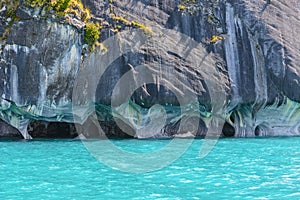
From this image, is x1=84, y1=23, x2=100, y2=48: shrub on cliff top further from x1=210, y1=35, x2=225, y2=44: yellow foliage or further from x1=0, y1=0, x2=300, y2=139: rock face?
x1=210, y1=35, x2=225, y2=44: yellow foliage

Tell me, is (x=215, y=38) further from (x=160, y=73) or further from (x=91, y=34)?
(x=91, y=34)

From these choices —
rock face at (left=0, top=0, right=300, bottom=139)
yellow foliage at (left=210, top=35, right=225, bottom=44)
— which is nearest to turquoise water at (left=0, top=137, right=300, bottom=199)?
rock face at (left=0, top=0, right=300, bottom=139)

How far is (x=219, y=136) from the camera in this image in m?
21.4

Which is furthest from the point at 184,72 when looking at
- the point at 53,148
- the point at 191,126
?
the point at 53,148

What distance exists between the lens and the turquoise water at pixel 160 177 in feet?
27.8

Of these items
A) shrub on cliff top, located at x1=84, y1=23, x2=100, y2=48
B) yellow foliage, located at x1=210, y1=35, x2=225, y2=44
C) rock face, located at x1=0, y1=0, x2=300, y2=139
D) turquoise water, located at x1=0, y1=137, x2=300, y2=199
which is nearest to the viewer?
turquoise water, located at x1=0, y1=137, x2=300, y2=199

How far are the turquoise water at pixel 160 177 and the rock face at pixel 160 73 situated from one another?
455 cm

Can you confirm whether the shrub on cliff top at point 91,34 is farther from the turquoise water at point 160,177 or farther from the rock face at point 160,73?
the turquoise water at point 160,177

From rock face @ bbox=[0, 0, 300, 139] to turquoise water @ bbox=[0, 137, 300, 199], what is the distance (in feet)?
14.9

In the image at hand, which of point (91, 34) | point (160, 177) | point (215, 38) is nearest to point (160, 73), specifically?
point (91, 34)

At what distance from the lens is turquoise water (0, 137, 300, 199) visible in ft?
27.8

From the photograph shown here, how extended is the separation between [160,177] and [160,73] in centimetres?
998

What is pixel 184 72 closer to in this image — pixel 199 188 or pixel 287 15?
pixel 287 15

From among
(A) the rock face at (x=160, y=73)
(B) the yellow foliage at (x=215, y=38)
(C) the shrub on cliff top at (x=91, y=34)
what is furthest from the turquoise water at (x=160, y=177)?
(B) the yellow foliage at (x=215, y=38)
